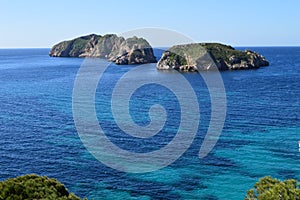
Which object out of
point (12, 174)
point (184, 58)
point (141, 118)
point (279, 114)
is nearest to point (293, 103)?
point (279, 114)

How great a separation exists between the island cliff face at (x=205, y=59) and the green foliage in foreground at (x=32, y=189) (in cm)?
14575

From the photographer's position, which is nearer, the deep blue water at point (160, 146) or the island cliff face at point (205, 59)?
the deep blue water at point (160, 146)

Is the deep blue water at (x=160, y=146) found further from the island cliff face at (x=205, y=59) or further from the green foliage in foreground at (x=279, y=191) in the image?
the island cliff face at (x=205, y=59)

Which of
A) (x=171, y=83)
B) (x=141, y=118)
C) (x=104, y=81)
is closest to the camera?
(x=141, y=118)

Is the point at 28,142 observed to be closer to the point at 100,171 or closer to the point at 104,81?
the point at 100,171

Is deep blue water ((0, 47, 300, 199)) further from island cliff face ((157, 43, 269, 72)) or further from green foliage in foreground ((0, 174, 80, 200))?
island cliff face ((157, 43, 269, 72))

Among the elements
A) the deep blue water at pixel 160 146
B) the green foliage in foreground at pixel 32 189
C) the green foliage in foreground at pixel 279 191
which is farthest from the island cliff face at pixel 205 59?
the green foliage in foreground at pixel 32 189

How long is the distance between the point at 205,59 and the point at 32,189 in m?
158

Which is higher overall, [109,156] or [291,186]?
[291,186]

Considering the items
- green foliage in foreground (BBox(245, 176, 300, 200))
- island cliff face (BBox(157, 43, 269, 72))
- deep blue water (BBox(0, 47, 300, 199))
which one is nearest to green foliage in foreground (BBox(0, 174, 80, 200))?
green foliage in foreground (BBox(245, 176, 300, 200))

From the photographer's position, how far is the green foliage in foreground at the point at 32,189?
23136mm

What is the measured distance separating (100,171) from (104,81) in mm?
95276

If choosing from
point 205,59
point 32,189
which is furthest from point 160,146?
point 205,59

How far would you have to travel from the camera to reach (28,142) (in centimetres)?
6034
